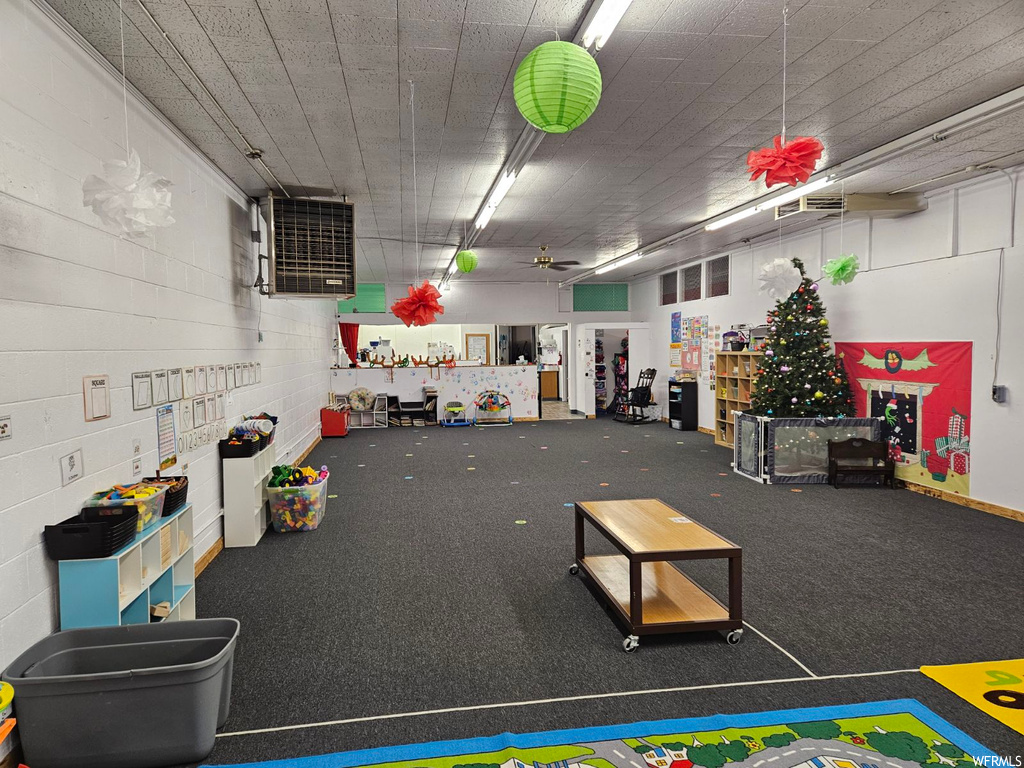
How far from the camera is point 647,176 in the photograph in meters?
5.58

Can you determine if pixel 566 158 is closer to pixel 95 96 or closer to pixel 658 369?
pixel 95 96

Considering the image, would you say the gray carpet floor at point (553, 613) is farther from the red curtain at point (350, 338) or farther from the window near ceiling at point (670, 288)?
the red curtain at point (350, 338)

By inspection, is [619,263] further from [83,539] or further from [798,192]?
[83,539]

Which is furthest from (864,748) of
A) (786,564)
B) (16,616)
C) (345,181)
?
(345,181)

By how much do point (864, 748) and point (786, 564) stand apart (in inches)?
80.6

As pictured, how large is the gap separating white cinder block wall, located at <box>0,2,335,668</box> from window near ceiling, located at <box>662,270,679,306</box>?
955 cm

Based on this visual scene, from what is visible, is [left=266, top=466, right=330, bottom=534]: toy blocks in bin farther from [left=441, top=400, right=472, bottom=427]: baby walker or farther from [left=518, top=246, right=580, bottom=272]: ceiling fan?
[left=441, top=400, right=472, bottom=427]: baby walker

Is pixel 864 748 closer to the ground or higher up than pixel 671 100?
closer to the ground

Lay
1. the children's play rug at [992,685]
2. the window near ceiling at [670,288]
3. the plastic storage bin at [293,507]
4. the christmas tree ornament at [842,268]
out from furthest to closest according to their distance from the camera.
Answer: the window near ceiling at [670,288], the christmas tree ornament at [842,268], the plastic storage bin at [293,507], the children's play rug at [992,685]

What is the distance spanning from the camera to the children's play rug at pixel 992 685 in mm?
2518

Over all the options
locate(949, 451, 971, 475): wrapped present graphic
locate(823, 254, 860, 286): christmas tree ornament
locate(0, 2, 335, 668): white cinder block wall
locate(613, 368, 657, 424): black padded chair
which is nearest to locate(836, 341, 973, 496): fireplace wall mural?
locate(949, 451, 971, 475): wrapped present graphic

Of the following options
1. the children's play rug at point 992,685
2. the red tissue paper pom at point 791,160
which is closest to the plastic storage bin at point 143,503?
the red tissue paper pom at point 791,160

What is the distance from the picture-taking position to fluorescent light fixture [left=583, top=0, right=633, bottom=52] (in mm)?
2568

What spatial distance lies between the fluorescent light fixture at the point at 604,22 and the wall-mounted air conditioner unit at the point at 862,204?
13.2ft
